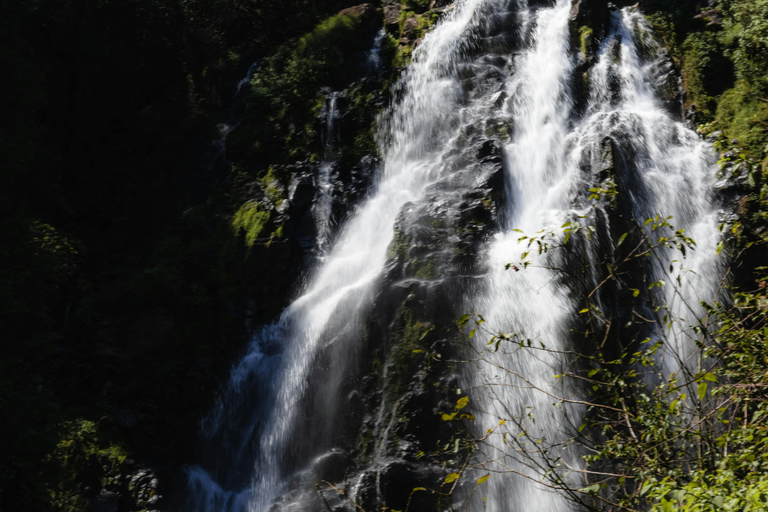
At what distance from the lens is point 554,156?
990 centimetres

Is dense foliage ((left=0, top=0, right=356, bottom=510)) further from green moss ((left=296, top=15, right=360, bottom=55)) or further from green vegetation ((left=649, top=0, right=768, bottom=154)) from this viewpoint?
green vegetation ((left=649, top=0, right=768, bottom=154))

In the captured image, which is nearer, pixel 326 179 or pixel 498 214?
pixel 498 214

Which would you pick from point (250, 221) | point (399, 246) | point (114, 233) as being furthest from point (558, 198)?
point (114, 233)

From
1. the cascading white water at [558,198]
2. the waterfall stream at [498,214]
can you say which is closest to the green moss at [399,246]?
the waterfall stream at [498,214]

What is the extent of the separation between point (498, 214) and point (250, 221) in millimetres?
4543

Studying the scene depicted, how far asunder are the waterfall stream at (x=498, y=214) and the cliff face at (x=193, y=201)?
31cm

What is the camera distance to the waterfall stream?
7906 millimetres

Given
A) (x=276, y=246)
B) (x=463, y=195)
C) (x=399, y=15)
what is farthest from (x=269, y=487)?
(x=399, y=15)

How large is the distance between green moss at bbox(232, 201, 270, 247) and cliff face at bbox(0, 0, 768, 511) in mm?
50

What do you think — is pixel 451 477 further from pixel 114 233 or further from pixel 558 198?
pixel 114 233

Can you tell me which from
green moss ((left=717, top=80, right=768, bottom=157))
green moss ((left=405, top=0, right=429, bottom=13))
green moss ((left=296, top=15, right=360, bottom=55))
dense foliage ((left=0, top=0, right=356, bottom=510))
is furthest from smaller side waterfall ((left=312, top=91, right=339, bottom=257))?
green moss ((left=717, top=80, right=768, bottom=157))

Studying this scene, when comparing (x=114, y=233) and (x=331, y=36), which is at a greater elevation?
(x=331, y=36)

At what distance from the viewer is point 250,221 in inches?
422

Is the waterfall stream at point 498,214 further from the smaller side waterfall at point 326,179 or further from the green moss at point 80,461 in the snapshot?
the green moss at point 80,461
